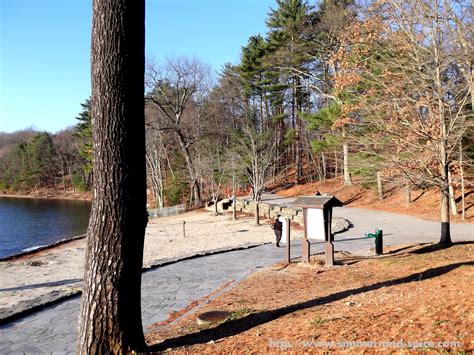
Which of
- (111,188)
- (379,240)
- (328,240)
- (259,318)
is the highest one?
(111,188)

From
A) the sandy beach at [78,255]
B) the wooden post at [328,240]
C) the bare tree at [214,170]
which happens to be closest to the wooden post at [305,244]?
the wooden post at [328,240]

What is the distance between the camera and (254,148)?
2441 cm

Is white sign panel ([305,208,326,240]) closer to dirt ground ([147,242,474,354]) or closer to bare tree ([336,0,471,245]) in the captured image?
dirt ground ([147,242,474,354])

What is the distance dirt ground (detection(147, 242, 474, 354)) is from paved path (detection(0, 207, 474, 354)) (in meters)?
0.83

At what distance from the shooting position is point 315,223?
411 inches

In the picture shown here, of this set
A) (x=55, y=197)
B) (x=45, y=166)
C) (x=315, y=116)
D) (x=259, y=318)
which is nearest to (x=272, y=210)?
(x=315, y=116)

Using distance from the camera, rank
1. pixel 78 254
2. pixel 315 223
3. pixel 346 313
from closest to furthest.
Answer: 1. pixel 346 313
2. pixel 315 223
3. pixel 78 254

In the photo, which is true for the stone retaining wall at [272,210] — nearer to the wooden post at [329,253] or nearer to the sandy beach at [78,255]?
the sandy beach at [78,255]

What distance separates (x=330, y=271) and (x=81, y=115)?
60.6 meters

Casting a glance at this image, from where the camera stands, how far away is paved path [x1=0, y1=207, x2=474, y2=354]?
5.96 metres

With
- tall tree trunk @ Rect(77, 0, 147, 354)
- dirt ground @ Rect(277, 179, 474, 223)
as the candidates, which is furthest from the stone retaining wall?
tall tree trunk @ Rect(77, 0, 147, 354)

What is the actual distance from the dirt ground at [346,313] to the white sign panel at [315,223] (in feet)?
4.11

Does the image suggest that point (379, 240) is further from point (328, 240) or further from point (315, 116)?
point (315, 116)

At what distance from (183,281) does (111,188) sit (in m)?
5.76
